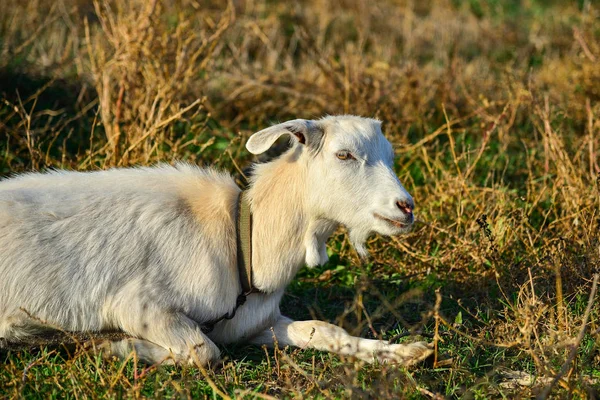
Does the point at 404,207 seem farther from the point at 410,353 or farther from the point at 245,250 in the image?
the point at 245,250

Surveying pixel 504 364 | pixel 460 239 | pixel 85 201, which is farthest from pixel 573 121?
pixel 85 201

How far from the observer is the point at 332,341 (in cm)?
430

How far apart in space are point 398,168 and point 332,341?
8.47 feet

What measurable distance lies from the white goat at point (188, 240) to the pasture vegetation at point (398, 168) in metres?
0.16

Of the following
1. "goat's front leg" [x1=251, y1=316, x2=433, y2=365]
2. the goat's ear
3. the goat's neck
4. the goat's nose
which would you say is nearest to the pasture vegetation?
"goat's front leg" [x1=251, y1=316, x2=433, y2=365]

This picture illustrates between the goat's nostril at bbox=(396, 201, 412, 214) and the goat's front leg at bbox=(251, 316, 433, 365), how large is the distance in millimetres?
693

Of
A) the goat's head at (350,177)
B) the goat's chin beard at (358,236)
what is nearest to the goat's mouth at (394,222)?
the goat's head at (350,177)

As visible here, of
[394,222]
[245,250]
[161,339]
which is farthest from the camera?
[245,250]

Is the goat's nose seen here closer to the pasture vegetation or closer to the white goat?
the white goat

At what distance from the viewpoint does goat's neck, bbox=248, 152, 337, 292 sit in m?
4.30

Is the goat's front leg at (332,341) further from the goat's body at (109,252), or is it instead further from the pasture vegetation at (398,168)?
the goat's body at (109,252)

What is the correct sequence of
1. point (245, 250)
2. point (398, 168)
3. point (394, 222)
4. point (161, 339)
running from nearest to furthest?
point (161, 339) → point (394, 222) → point (245, 250) → point (398, 168)

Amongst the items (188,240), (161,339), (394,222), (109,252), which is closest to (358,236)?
(394,222)

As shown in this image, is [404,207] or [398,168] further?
[398,168]
